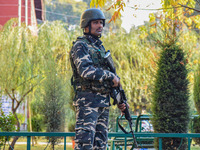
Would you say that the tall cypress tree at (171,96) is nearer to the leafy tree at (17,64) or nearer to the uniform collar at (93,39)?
the uniform collar at (93,39)

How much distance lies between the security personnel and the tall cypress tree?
3.11 meters

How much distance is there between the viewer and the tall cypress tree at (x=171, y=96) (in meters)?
6.39

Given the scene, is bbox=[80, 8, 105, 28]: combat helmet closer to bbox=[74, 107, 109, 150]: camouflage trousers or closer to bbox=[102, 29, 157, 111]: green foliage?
bbox=[74, 107, 109, 150]: camouflage trousers

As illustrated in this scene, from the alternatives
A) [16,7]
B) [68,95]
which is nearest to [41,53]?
[68,95]

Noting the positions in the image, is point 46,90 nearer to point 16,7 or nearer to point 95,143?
point 95,143

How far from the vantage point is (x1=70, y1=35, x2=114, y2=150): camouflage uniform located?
10.7 ft

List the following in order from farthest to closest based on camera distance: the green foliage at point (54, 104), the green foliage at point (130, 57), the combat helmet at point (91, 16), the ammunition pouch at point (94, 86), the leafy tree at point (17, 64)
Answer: the green foliage at point (130, 57) < the leafy tree at point (17, 64) < the green foliage at point (54, 104) < the combat helmet at point (91, 16) < the ammunition pouch at point (94, 86)

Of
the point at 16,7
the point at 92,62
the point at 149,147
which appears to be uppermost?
the point at 16,7

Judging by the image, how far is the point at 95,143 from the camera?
3.41 meters

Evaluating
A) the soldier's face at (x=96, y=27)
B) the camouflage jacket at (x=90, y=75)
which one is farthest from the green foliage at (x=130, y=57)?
the camouflage jacket at (x=90, y=75)

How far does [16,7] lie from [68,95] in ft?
49.5

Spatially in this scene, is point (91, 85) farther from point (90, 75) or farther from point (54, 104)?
point (54, 104)

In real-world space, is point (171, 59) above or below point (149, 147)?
above

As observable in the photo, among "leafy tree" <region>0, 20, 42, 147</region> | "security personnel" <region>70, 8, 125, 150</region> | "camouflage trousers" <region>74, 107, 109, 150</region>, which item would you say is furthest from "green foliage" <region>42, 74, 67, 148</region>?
"camouflage trousers" <region>74, 107, 109, 150</region>
